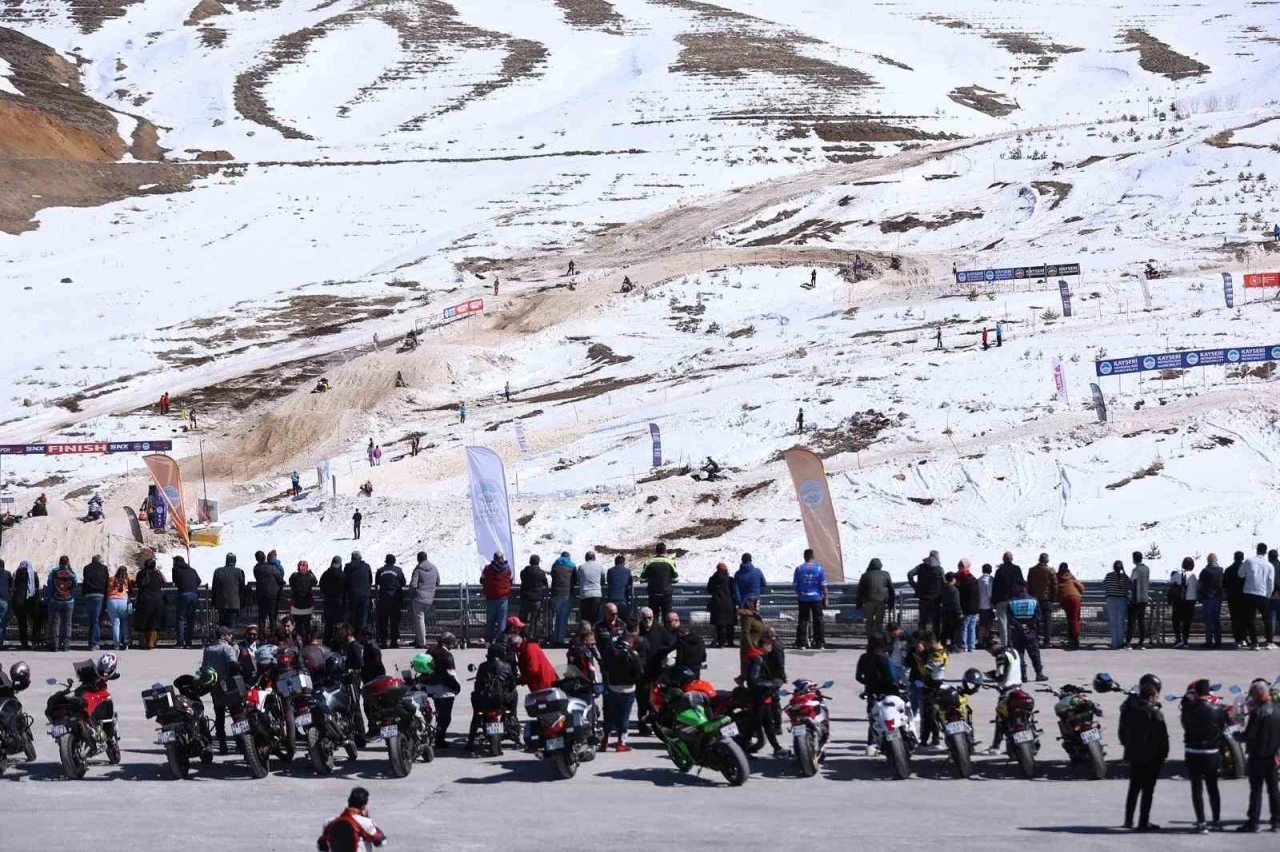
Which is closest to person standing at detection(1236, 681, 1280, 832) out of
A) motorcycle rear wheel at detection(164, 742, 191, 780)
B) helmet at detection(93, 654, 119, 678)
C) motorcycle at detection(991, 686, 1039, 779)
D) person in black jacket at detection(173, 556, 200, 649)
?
motorcycle at detection(991, 686, 1039, 779)

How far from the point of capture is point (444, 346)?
54812 millimetres

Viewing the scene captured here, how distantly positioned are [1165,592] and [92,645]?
15784 mm

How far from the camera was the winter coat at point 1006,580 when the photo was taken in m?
21.2

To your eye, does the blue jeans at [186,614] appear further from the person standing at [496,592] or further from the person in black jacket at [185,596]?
the person standing at [496,592]

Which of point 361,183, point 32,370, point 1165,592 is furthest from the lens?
point 361,183

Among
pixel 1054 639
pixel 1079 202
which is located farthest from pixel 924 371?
pixel 1079 202

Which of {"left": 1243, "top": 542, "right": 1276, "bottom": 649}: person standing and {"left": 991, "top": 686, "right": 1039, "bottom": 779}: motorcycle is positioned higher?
{"left": 1243, "top": 542, "right": 1276, "bottom": 649}: person standing

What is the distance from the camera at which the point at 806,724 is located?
15188 mm

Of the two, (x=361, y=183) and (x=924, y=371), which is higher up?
(x=361, y=183)

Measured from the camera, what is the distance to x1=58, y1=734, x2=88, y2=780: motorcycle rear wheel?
608 inches

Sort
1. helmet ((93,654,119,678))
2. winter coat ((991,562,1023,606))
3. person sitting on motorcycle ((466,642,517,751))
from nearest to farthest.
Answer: helmet ((93,654,119,678))
person sitting on motorcycle ((466,642,517,751))
winter coat ((991,562,1023,606))

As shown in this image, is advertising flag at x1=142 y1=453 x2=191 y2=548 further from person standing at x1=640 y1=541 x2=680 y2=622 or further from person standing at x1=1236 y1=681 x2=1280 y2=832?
person standing at x1=1236 y1=681 x2=1280 y2=832

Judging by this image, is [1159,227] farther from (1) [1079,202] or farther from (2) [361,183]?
(2) [361,183]

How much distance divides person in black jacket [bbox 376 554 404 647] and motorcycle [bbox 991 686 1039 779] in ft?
35.2
